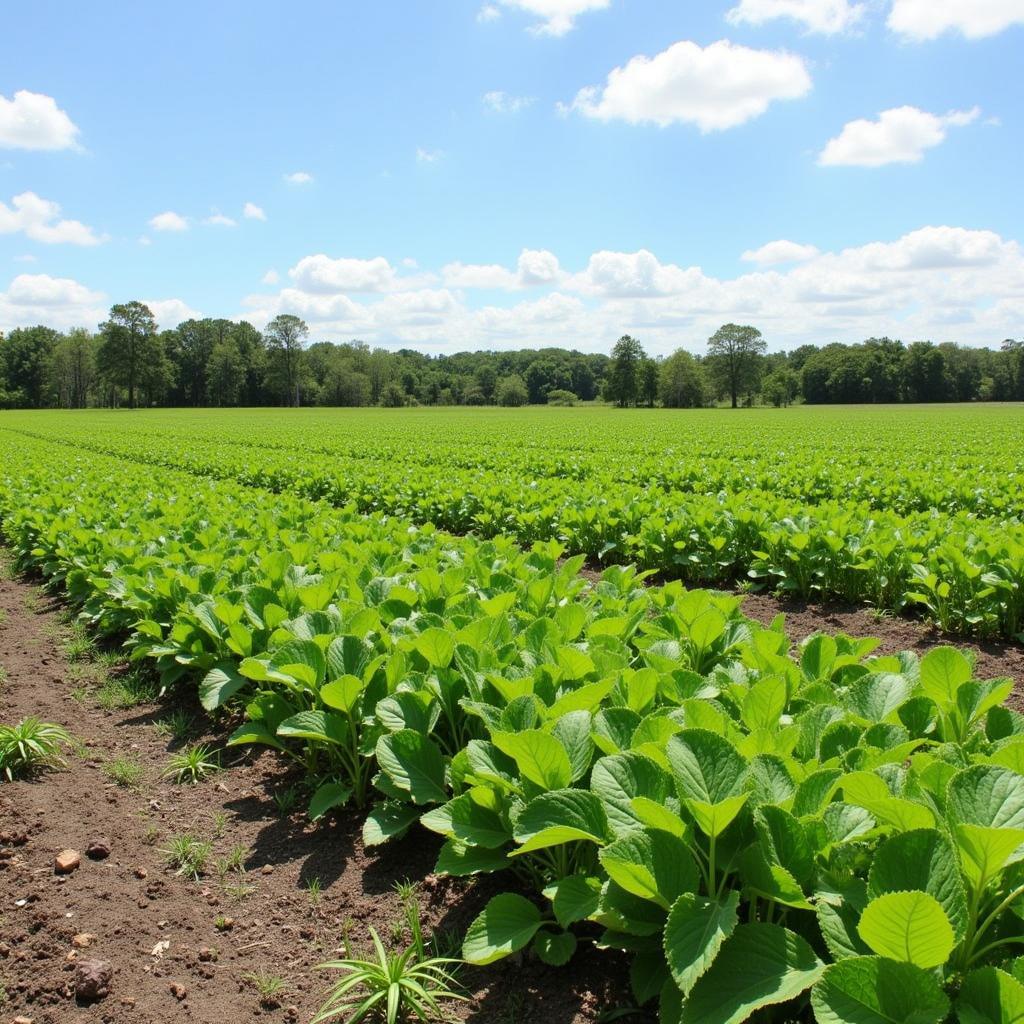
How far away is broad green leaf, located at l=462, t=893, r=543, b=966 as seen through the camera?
→ 6.93 ft

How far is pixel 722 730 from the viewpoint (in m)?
2.29

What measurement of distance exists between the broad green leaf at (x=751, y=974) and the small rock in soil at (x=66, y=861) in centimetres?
273

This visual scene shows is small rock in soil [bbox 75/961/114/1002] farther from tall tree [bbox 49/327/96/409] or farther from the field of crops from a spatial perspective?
tall tree [bbox 49/327/96/409]

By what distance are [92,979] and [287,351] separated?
110m

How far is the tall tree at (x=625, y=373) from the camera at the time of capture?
375ft

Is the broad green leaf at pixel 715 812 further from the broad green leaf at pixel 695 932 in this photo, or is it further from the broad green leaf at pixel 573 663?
the broad green leaf at pixel 573 663

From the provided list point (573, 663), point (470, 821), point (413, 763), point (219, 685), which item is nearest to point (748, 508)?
point (573, 663)

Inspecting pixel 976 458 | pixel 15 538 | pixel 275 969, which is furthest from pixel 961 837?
pixel 976 458

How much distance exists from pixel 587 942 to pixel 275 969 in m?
1.08

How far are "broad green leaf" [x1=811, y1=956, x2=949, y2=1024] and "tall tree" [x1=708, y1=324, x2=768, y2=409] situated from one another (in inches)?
4645

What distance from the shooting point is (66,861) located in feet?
10.3

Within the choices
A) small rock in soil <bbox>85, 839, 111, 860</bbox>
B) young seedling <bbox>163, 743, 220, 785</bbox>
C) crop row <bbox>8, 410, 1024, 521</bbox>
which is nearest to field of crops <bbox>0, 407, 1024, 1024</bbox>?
young seedling <bbox>163, 743, 220, 785</bbox>

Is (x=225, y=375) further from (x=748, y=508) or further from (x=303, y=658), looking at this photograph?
(x=303, y=658)

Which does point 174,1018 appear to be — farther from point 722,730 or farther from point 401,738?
point 722,730
